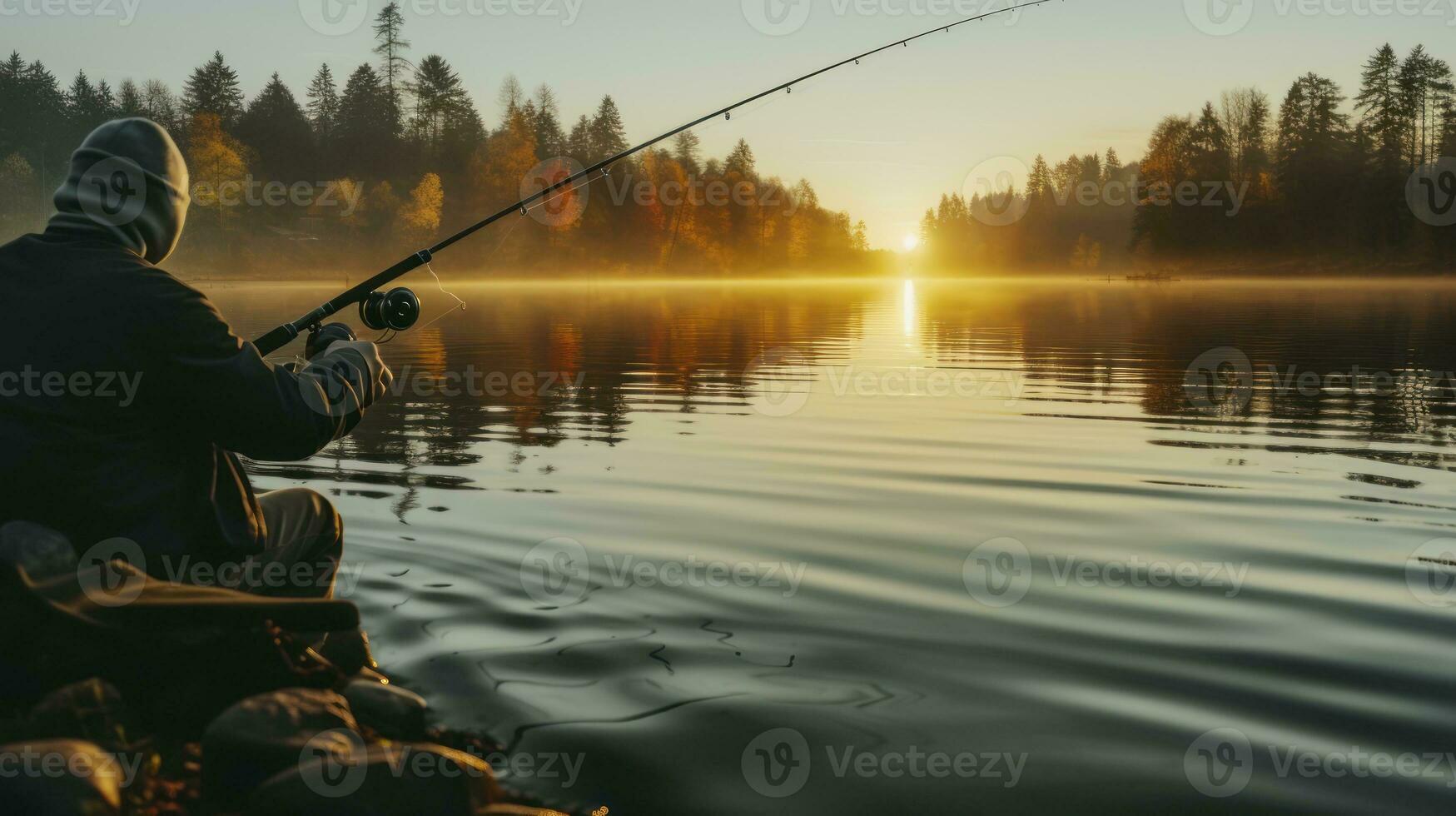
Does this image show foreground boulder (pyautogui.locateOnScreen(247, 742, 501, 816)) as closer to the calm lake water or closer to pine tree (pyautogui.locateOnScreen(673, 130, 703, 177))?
the calm lake water

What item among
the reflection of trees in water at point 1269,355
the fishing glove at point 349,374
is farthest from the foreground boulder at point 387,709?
the reflection of trees in water at point 1269,355

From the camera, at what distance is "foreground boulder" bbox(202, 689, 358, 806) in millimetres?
3365

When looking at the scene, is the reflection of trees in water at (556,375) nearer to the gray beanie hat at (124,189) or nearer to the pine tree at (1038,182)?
the gray beanie hat at (124,189)

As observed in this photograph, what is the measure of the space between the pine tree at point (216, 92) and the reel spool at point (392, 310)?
112 m

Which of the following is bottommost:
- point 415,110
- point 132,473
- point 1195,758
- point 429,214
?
point 1195,758

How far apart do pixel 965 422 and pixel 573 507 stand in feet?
18.4

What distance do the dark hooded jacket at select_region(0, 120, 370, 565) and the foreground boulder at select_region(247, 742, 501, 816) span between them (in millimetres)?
1074

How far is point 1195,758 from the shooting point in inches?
153

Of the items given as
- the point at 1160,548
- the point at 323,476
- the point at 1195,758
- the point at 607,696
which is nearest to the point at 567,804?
the point at 607,696

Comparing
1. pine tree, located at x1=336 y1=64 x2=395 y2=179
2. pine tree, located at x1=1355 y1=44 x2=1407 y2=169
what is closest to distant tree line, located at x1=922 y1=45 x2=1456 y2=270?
pine tree, located at x1=1355 y1=44 x2=1407 y2=169

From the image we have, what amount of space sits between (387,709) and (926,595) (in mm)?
2922

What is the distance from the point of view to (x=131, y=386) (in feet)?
11.8

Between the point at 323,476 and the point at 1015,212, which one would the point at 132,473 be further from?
the point at 1015,212

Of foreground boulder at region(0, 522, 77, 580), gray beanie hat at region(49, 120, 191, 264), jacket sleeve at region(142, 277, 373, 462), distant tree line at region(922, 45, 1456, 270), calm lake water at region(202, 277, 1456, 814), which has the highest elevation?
distant tree line at region(922, 45, 1456, 270)
